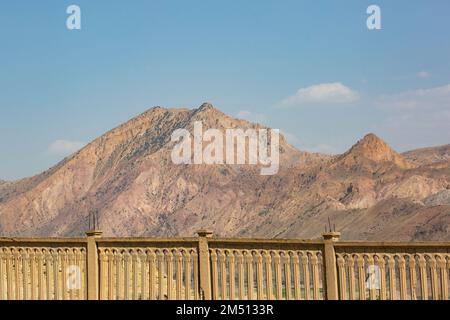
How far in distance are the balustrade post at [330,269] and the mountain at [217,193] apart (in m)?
49.7

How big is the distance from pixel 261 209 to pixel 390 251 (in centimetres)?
7628

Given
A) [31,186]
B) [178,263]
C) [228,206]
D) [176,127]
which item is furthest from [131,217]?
[178,263]

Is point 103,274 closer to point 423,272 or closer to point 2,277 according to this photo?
point 2,277

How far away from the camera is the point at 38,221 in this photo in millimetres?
102438

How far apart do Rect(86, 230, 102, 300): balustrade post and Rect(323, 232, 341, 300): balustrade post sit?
3483mm

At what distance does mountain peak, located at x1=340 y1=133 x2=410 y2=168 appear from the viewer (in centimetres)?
8231

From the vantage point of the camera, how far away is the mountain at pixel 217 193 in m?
69.4

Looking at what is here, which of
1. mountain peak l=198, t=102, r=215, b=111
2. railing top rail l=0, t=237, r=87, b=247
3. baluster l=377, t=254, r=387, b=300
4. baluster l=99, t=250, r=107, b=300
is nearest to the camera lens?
baluster l=377, t=254, r=387, b=300

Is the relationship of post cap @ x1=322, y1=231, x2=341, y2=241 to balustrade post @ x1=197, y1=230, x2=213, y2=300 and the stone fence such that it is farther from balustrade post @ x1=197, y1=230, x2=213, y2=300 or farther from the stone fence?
balustrade post @ x1=197, y1=230, x2=213, y2=300

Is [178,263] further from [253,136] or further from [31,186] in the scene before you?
[31,186]

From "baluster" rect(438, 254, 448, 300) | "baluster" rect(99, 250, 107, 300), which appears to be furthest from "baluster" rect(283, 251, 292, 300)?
"baluster" rect(99, 250, 107, 300)

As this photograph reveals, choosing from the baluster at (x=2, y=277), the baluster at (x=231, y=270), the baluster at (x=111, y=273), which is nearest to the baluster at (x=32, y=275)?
the baluster at (x=2, y=277)

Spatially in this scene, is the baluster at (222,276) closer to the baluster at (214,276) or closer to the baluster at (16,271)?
the baluster at (214,276)

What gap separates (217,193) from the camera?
9200 cm
